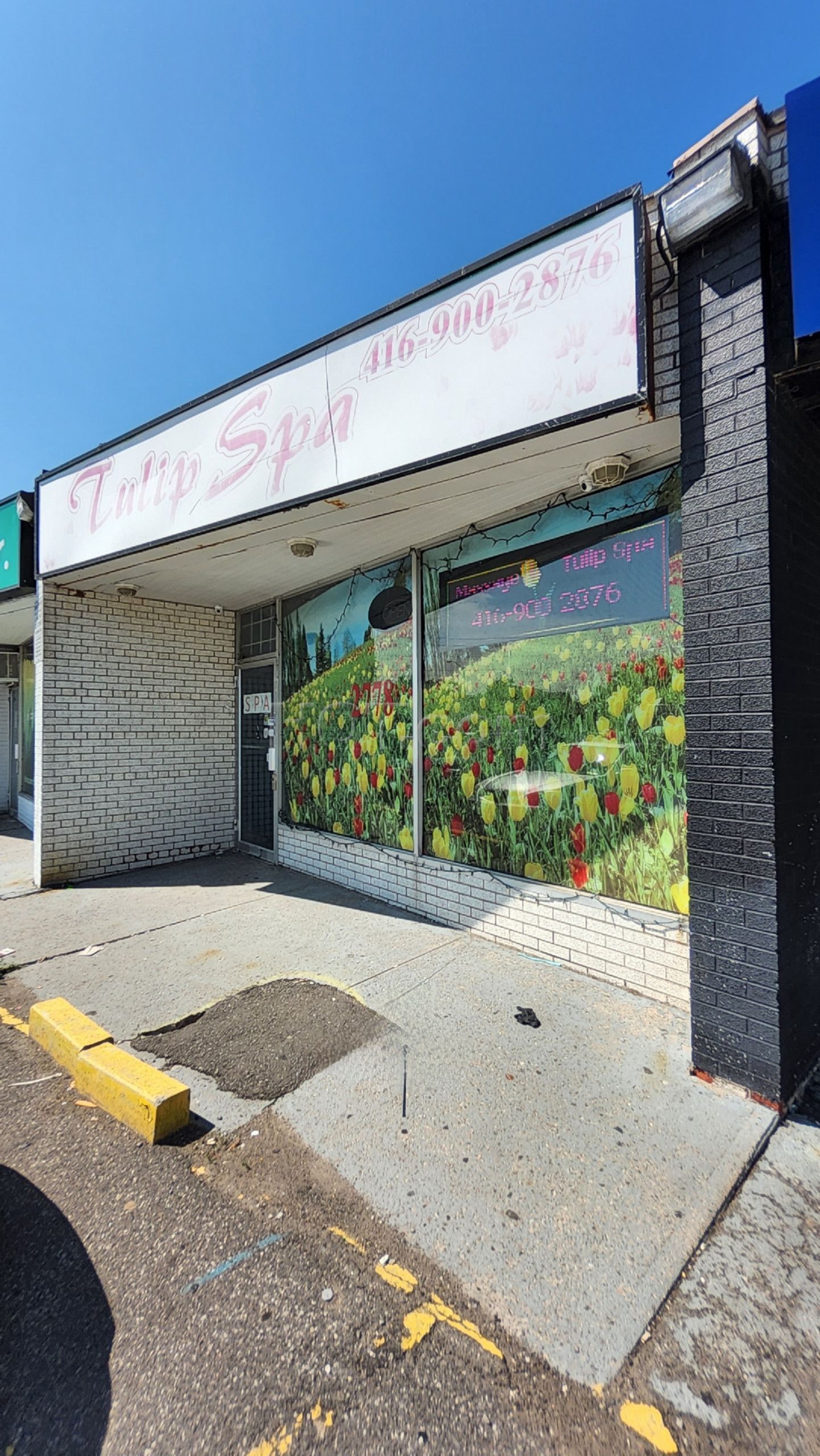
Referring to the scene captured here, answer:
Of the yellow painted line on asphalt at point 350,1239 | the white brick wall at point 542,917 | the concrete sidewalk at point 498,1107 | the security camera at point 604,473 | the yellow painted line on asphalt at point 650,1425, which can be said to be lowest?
the yellow painted line on asphalt at point 650,1425

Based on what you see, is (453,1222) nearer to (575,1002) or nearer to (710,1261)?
(710,1261)

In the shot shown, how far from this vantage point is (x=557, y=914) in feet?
13.6

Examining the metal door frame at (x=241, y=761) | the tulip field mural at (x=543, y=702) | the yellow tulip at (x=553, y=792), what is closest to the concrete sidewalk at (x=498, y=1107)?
the tulip field mural at (x=543, y=702)

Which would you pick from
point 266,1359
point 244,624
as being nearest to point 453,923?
point 266,1359

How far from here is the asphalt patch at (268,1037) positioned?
2.93 meters

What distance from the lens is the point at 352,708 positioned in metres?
6.04

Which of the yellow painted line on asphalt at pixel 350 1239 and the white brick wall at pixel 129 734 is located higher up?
the white brick wall at pixel 129 734

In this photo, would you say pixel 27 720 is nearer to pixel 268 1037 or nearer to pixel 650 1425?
pixel 268 1037

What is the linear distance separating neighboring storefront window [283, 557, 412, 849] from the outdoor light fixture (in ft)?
9.83

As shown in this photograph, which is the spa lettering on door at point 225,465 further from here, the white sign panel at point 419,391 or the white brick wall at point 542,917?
the white brick wall at point 542,917

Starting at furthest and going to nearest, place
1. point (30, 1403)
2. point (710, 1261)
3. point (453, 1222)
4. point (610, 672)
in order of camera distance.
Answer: point (610, 672)
point (453, 1222)
point (710, 1261)
point (30, 1403)

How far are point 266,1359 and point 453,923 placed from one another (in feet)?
10.9

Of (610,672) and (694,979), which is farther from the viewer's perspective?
(610,672)

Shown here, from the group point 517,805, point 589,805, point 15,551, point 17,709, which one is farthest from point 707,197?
point 17,709
